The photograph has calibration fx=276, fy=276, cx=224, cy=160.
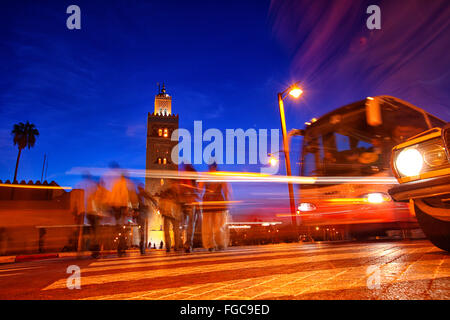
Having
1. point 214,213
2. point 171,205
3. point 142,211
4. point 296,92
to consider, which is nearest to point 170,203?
point 171,205

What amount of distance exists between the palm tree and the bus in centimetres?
5395

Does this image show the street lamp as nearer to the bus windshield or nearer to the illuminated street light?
the illuminated street light

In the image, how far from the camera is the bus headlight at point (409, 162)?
3068 mm

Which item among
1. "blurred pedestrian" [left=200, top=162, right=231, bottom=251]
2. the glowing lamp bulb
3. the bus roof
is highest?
the glowing lamp bulb

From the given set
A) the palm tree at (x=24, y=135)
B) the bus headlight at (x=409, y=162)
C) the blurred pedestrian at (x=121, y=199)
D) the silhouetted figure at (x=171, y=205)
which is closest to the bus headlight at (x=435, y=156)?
the bus headlight at (x=409, y=162)

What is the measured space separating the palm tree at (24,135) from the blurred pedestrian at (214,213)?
51768 millimetres

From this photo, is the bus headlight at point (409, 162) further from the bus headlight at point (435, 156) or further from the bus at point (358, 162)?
the bus at point (358, 162)

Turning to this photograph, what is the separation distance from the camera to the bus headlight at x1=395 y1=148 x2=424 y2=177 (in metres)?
3.07

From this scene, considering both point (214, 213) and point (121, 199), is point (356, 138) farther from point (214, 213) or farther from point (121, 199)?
point (121, 199)

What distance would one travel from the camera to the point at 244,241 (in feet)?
49.6

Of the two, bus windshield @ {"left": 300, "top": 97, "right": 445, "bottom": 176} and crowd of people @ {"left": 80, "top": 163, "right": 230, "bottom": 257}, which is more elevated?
bus windshield @ {"left": 300, "top": 97, "right": 445, "bottom": 176}

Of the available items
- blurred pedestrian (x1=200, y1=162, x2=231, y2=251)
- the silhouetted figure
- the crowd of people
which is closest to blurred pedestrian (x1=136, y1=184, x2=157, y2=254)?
the crowd of people

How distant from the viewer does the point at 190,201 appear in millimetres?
8352

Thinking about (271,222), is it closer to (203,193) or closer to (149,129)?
(203,193)
